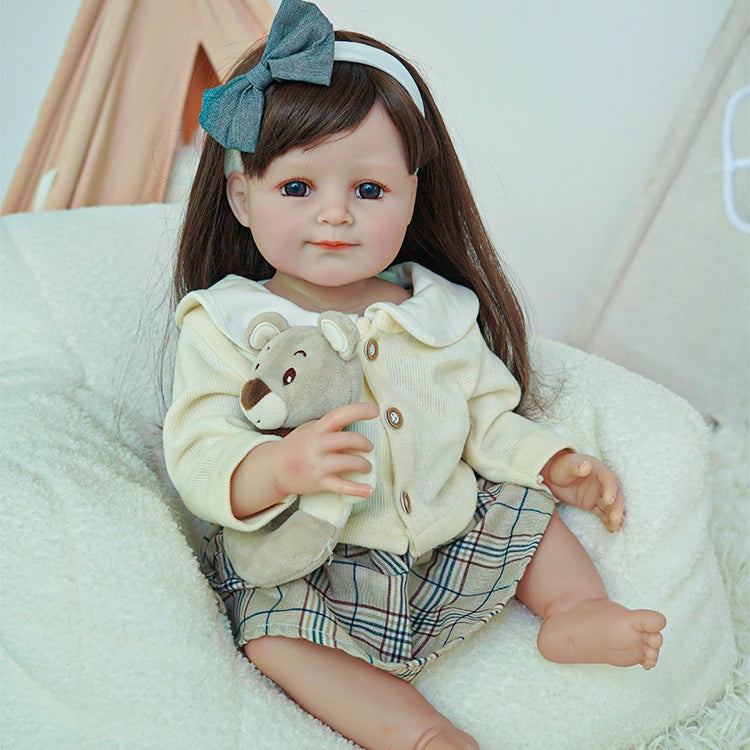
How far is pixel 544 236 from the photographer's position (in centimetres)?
212

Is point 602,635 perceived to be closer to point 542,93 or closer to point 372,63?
point 372,63

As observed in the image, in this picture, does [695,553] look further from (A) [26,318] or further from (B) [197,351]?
(A) [26,318]

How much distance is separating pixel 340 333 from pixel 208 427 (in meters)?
0.19

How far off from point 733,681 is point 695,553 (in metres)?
0.19

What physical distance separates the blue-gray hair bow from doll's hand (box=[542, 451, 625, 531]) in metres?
0.55

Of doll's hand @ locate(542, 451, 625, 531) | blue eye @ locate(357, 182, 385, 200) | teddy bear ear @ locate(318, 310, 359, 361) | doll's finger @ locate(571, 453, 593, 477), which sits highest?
blue eye @ locate(357, 182, 385, 200)

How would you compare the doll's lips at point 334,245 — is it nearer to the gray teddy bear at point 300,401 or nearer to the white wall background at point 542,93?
the gray teddy bear at point 300,401

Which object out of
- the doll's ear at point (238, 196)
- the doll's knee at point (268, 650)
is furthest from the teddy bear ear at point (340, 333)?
the doll's knee at point (268, 650)

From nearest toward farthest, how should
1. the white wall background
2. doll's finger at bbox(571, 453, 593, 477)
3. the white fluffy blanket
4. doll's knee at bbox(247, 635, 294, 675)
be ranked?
the white fluffy blanket
doll's knee at bbox(247, 635, 294, 675)
doll's finger at bbox(571, 453, 593, 477)
the white wall background

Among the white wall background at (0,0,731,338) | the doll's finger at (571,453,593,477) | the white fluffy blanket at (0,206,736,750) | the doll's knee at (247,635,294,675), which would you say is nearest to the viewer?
the white fluffy blanket at (0,206,736,750)

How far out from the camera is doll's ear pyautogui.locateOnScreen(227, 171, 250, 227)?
1.15 metres

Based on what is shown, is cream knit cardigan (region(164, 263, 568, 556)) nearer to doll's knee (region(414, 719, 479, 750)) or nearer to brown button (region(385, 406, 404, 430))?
brown button (region(385, 406, 404, 430))

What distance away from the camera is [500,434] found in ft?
4.00

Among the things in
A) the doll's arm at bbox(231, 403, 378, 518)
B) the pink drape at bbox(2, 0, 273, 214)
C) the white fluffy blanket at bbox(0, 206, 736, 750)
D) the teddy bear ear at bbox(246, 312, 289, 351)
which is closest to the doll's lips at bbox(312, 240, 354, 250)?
the teddy bear ear at bbox(246, 312, 289, 351)
